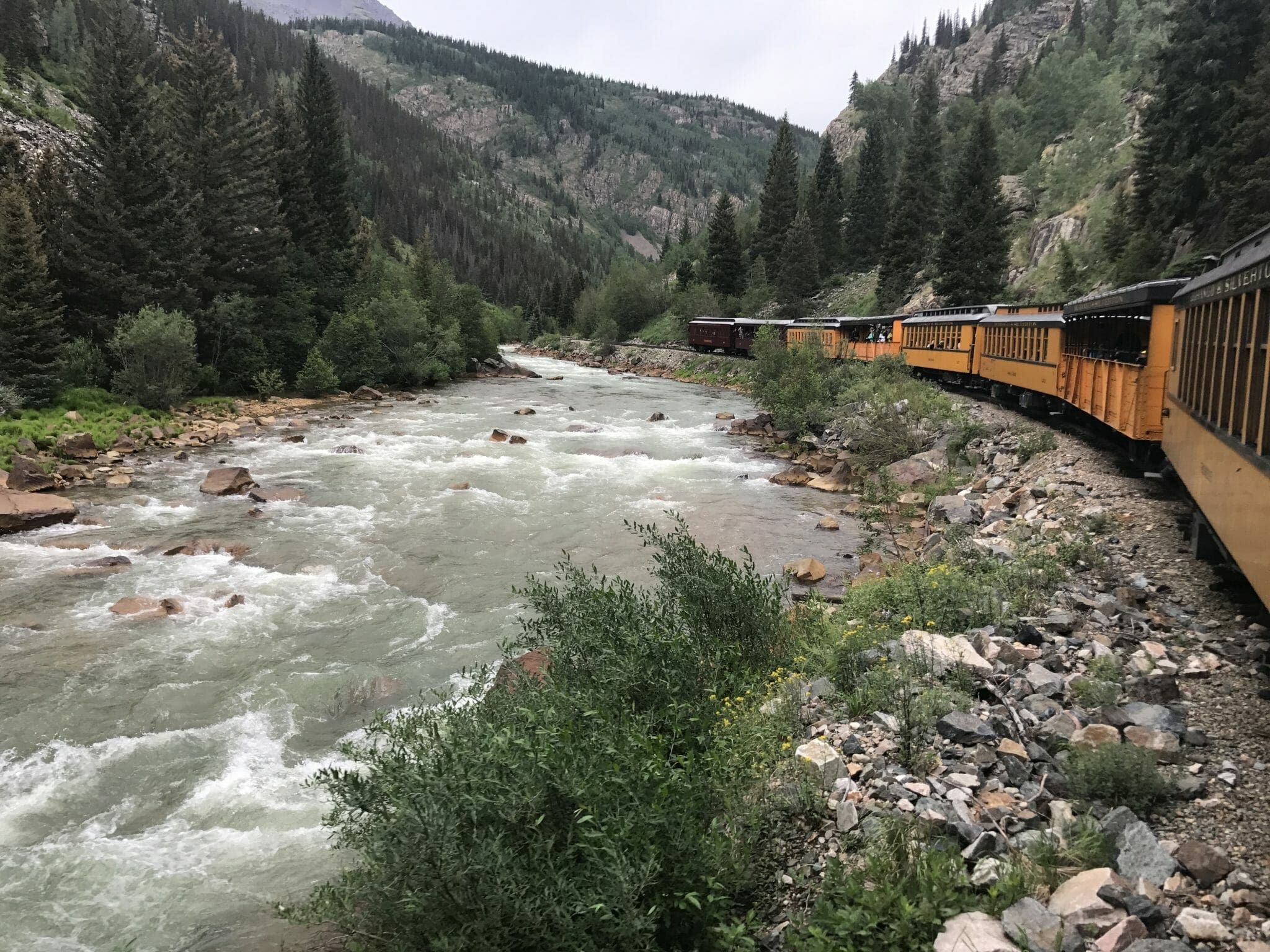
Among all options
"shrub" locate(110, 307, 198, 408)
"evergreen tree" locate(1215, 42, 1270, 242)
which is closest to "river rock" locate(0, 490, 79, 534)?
"shrub" locate(110, 307, 198, 408)

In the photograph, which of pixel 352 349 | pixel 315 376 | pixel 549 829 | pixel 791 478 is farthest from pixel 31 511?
pixel 352 349

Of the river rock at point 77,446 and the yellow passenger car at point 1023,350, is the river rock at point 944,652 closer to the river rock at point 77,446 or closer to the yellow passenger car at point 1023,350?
the yellow passenger car at point 1023,350

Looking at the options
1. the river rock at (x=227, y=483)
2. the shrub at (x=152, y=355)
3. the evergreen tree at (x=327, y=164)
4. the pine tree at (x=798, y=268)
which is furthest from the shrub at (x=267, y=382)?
the pine tree at (x=798, y=268)

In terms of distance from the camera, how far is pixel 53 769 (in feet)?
26.8

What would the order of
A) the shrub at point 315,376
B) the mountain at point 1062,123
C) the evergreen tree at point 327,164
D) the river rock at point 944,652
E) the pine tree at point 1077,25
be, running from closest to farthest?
the river rock at point 944,652 < the shrub at point 315,376 < the mountain at point 1062,123 < the evergreen tree at point 327,164 < the pine tree at point 1077,25

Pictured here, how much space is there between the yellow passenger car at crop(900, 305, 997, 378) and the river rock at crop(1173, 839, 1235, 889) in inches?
1044

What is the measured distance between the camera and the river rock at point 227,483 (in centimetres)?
2028

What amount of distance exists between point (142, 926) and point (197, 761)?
257 cm

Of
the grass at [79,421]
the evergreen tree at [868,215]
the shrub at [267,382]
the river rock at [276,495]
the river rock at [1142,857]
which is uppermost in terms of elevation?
the evergreen tree at [868,215]

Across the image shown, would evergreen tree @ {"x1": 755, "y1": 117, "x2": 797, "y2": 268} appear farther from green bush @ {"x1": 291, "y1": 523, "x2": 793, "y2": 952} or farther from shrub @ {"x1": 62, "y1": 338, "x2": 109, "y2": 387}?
green bush @ {"x1": 291, "y1": 523, "x2": 793, "y2": 952}

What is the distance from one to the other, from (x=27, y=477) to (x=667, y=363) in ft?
171

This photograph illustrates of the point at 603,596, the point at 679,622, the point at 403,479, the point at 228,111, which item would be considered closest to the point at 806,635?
the point at 679,622

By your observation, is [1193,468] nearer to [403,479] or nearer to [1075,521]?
[1075,521]

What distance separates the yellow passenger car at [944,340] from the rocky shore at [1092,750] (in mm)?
20956
